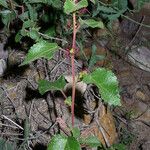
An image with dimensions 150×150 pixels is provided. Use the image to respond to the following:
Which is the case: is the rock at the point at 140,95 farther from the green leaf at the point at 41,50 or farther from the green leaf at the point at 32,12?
the green leaf at the point at 41,50

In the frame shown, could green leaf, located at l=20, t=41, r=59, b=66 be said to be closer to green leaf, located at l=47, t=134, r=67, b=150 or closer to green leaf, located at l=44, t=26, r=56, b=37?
green leaf, located at l=47, t=134, r=67, b=150

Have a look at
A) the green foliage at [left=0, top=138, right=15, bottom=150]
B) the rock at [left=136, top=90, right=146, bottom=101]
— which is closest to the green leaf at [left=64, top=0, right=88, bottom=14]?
the green foliage at [left=0, top=138, right=15, bottom=150]

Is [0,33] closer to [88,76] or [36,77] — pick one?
[36,77]

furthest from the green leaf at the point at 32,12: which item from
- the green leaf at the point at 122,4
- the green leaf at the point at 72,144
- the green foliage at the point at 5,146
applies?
the green leaf at the point at 72,144

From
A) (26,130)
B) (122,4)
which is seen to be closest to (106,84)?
(26,130)

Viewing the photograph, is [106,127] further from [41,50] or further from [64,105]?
[41,50]

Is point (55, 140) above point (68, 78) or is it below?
above

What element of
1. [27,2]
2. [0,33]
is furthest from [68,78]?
[0,33]
